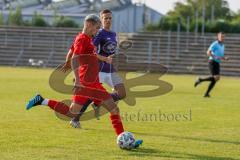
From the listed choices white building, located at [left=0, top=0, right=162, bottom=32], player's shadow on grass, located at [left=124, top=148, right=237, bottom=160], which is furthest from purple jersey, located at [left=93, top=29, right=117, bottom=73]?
white building, located at [left=0, top=0, right=162, bottom=32]

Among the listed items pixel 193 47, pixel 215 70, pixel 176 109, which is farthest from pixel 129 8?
pixel 176 109

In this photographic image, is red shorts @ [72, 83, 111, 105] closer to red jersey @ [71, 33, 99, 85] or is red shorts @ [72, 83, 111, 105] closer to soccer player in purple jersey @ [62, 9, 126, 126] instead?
red jersey @ [71, 33, 99, 85]

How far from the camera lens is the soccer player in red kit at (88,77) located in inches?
380

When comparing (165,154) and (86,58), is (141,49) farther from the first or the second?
(165,154)

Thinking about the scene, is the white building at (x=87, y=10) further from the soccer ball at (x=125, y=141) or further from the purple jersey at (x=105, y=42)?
the soccer ball at (x=125, y=141)

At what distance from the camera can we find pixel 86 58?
33.2 feet

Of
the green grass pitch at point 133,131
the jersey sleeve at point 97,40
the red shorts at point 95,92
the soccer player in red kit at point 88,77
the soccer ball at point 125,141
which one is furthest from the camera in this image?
the jersey sleeve at point 97,40

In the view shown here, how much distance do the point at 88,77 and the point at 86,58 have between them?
28cm

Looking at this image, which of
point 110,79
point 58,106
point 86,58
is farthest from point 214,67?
point 86,58

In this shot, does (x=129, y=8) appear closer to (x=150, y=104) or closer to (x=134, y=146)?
(x=150, y=104)

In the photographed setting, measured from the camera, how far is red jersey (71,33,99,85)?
979cm

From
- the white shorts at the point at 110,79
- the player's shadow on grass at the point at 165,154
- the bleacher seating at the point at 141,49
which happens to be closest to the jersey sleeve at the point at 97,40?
the white shorts at the point at 110,79

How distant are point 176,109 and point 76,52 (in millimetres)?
6605

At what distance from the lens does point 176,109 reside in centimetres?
1606
